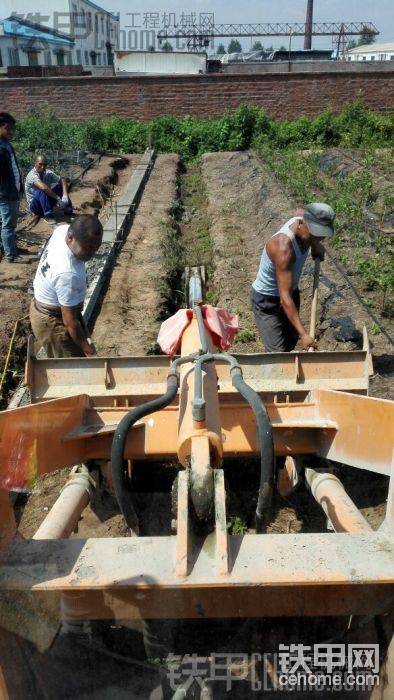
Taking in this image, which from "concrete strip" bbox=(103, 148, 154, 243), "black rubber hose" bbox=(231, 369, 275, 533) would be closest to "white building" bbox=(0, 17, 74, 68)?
"concrete strip" bbox=(103, 148, 154, 243)

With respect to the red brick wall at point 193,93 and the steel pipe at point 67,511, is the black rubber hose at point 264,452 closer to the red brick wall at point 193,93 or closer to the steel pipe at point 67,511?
the steel pipe at point 67,511

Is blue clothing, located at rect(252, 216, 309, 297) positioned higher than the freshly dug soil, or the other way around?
blue clothing, located at rect(252, 216, 309, 297)

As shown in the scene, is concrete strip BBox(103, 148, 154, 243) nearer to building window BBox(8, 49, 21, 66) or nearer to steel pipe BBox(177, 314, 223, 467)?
steel pipe BBox(177, 314, 223, 467)

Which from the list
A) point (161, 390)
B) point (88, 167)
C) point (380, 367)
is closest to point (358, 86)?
point (88, 167)

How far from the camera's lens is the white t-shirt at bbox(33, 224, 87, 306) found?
3865 millimetres

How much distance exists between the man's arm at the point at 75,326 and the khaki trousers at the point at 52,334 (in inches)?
10.1

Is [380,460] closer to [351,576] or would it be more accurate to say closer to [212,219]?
[351,576]

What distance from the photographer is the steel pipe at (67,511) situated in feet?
7.91

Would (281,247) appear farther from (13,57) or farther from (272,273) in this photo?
(13,57)

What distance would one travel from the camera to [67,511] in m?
2.66

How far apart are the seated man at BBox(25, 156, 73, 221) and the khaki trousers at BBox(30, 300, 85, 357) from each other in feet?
15.0

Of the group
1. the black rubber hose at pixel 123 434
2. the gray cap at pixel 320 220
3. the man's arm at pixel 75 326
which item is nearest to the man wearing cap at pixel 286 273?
the gray cap at pixel 320 220

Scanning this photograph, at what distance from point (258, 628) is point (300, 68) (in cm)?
2334

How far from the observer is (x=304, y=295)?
7.11 m
